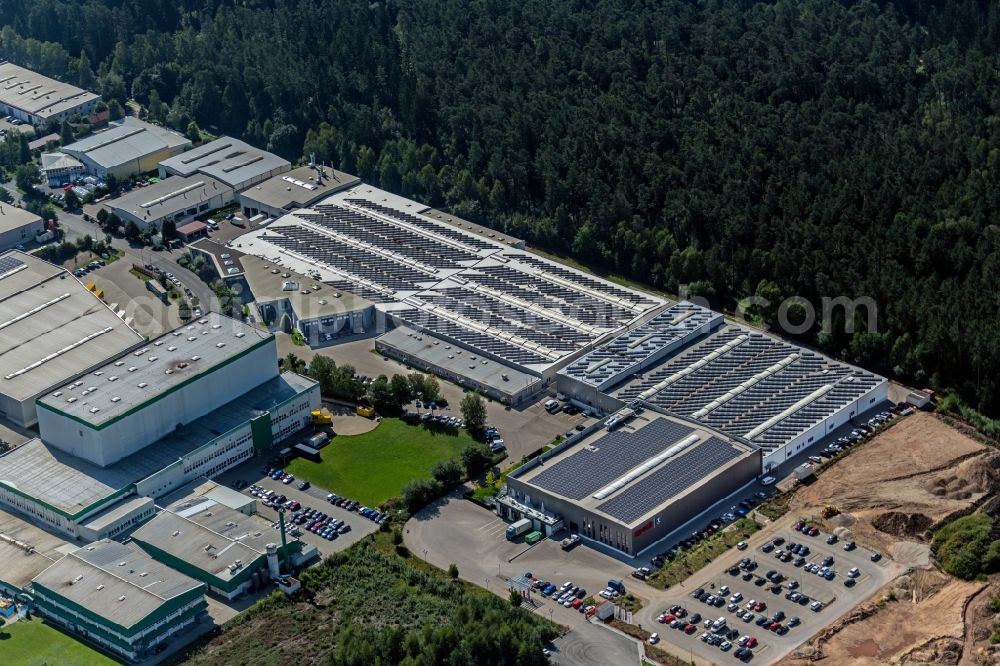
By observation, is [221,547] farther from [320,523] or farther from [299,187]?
[299,187]

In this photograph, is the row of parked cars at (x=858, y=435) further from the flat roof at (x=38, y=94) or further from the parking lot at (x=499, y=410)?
the flat roof at (x=38, y=94)

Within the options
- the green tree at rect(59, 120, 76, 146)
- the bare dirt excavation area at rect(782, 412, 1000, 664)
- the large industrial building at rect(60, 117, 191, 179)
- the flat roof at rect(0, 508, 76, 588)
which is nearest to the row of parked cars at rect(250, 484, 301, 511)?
the flat roof at rect(0, 508, 76, 588)

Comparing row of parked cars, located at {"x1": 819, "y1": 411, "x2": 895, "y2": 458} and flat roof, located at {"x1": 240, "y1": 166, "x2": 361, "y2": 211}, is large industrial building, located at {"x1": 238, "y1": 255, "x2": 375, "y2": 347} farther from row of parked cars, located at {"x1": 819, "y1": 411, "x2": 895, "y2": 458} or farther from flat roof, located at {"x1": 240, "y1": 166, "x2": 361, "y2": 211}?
row of parked cars, located at {"x1": 819, "y1": 411, "x2": 895, "y2": 458}

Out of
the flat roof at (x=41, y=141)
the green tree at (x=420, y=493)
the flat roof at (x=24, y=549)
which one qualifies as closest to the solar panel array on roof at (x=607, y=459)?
the green tree at (x=420, y=493)

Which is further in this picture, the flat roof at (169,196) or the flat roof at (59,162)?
the flat roof at (59,162)

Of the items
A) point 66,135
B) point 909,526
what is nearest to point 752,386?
point 909,526
